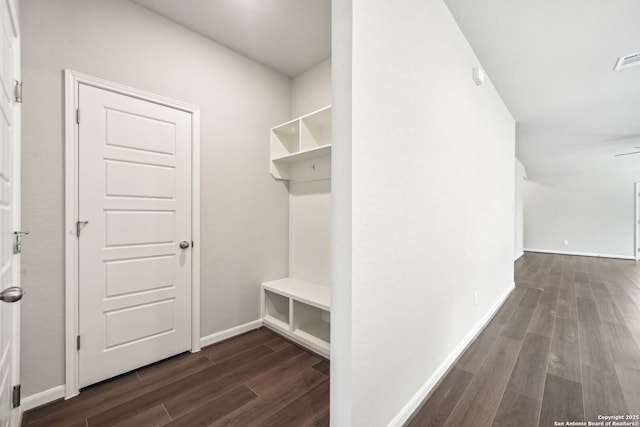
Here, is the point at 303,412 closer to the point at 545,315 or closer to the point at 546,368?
the point at 546,368

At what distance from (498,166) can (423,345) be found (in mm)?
2526

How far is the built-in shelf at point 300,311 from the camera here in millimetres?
2324

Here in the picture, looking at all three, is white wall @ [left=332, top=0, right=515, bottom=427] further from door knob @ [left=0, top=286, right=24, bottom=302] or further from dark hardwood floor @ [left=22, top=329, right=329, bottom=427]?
door knob @ [left=0, top=286, right=24, bottom=302]

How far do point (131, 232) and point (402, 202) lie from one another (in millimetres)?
1982

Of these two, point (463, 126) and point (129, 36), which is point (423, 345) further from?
point (129, 36)

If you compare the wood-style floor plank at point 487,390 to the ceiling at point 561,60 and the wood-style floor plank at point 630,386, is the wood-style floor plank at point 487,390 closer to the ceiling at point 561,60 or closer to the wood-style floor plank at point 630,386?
the wood-style floor plank at point 630,386

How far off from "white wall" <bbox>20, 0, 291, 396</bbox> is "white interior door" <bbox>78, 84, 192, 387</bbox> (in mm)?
136

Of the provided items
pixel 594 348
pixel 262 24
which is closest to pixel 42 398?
pixel 262 24

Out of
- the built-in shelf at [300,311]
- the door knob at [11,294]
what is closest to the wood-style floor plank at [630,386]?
the built-in shelf at [300,311]

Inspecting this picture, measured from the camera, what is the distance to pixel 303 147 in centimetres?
264

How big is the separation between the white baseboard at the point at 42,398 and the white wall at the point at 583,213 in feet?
36.3

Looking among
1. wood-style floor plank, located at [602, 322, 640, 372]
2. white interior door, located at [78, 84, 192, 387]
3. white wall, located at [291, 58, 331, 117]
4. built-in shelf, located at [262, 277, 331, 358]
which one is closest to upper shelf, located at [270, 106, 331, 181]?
white wall, located at [291, 58, 331, 117]

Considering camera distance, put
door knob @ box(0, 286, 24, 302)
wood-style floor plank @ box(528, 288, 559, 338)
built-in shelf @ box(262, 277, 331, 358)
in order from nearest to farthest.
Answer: door knob @ box(0, 286, 24, 302), built-in shelf @ box(262, 277, 331, 358), wood-style floor plank @ box(528, 288, 559, 338)

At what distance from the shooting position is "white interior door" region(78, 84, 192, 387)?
1.79 meters
